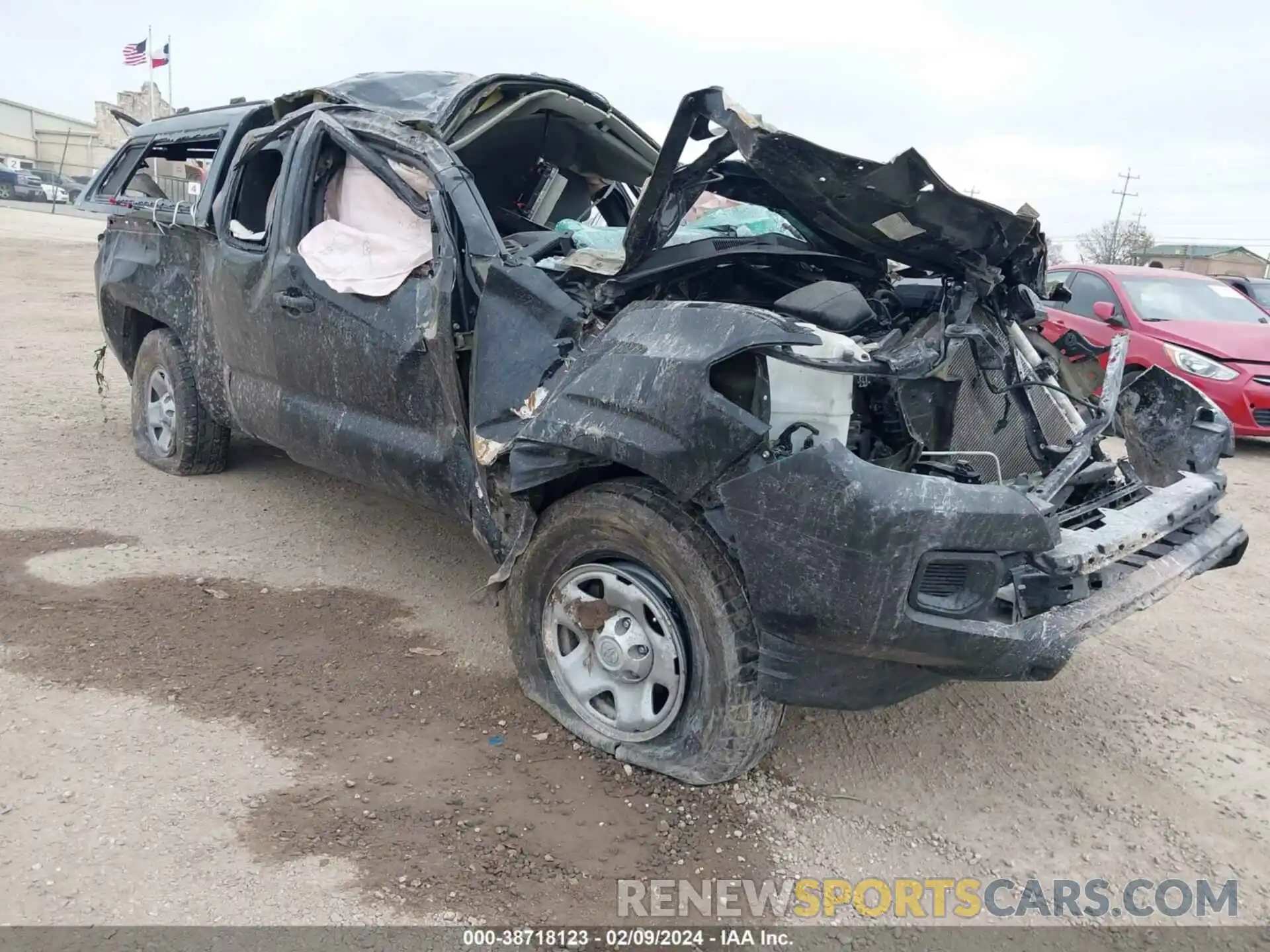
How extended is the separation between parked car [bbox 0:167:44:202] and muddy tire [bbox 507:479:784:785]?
46.3 meters

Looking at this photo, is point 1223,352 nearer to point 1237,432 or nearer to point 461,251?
point 1237,432

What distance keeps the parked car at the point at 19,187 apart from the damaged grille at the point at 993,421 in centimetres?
4683

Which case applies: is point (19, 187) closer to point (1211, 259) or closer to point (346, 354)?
point (346, 354)

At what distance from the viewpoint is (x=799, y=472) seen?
2.31 m

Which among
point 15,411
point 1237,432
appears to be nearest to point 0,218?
point 15,411

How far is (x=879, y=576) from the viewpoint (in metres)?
2.26

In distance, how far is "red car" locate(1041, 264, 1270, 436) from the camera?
788 cm

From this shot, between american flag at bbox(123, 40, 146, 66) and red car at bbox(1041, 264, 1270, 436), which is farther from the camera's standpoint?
american flag at bbox(123, 40, 146, 66)

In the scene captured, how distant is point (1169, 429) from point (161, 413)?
5362 millimetres

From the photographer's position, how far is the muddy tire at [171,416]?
17.7 ft

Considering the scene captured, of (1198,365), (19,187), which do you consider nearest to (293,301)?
(1198,365)

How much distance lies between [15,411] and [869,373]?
6.97m

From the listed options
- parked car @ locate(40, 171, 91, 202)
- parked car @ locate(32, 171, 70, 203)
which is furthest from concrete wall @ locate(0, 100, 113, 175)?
parked car @ locate(32, 171, 70, 203)

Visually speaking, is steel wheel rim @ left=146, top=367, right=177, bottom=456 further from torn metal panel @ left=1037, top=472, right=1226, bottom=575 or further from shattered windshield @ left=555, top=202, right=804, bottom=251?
torn metal panel @ left=1037, top=472, right=1226, bottom=575
